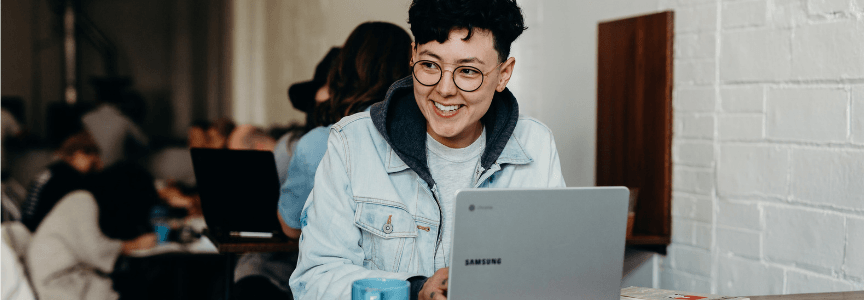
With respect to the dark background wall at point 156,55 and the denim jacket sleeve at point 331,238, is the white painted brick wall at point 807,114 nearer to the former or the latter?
the denim jacket sleeve at point 331,238

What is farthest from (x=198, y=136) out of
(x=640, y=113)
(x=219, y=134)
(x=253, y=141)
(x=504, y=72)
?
(x=504, y=72)

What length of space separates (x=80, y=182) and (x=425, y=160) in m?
2.32

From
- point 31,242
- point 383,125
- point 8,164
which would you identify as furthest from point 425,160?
point 8,164

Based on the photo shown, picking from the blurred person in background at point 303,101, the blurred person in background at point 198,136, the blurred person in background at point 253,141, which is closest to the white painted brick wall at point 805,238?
the blurred person in background at point 303,101

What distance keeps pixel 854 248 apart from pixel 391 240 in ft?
3.88

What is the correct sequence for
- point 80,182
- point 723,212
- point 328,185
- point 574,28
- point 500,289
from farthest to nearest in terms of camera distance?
point 80,182, point 574,28, point 723,212, point 328,185, point 500,289

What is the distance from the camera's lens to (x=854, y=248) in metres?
1.65

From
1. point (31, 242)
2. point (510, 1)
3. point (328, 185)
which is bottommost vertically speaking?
point (31, 242)

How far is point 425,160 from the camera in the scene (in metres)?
1.29

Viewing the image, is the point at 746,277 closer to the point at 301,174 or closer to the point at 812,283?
the point at 812,283

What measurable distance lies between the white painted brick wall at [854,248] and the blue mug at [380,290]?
129cm

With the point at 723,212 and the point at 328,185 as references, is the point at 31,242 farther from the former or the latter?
the point at 723,212

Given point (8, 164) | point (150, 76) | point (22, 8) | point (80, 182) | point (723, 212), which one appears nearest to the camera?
point (723, 212)

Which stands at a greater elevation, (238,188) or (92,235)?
(238,188)
